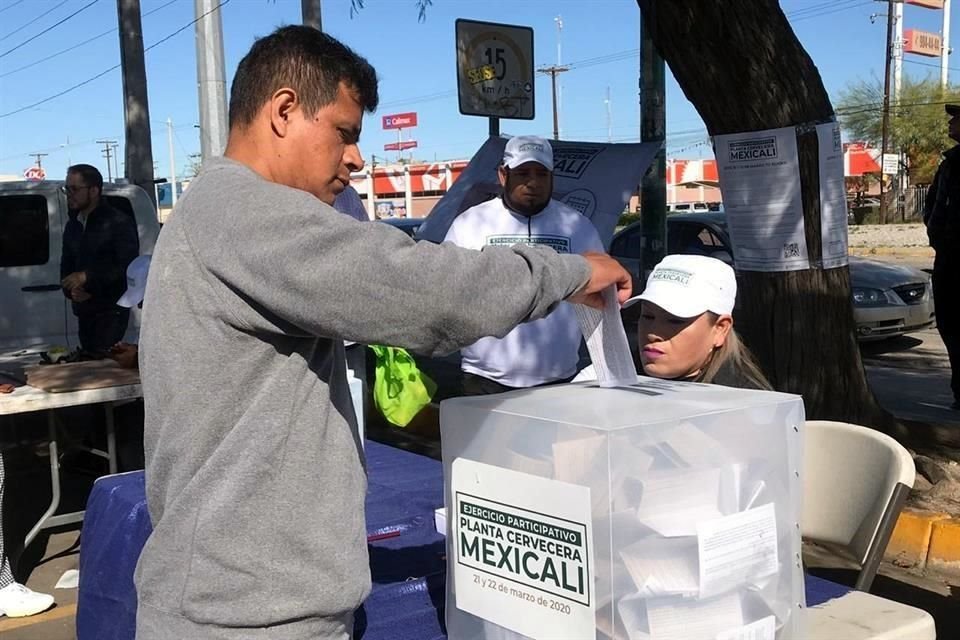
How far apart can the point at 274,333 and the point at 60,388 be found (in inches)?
129

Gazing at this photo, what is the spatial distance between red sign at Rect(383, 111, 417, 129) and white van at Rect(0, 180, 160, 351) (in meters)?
75.0

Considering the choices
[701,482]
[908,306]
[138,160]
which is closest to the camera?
[701,482]

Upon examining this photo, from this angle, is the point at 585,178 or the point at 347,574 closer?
the point at 347,574

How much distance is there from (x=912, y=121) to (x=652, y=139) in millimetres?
38343

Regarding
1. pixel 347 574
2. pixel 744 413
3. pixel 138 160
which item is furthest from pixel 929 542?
pixel 138 160

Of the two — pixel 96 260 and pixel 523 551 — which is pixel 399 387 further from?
pixel 96 260

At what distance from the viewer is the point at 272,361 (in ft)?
4.58

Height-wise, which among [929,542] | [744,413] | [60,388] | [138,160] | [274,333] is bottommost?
[929,542]

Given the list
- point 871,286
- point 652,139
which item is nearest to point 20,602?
point 652,139

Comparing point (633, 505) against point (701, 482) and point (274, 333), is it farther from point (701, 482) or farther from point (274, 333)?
point (274, 333)

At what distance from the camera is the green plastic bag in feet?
12.2

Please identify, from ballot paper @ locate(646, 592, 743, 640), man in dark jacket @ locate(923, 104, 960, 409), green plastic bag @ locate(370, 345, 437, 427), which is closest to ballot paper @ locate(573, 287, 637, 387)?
ballot paper @ locate(646, 592, 743, 640)

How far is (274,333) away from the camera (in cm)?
139

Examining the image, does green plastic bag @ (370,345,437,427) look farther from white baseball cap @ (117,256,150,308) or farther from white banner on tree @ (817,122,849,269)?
white banner on tree @ (817,122,849,269)
